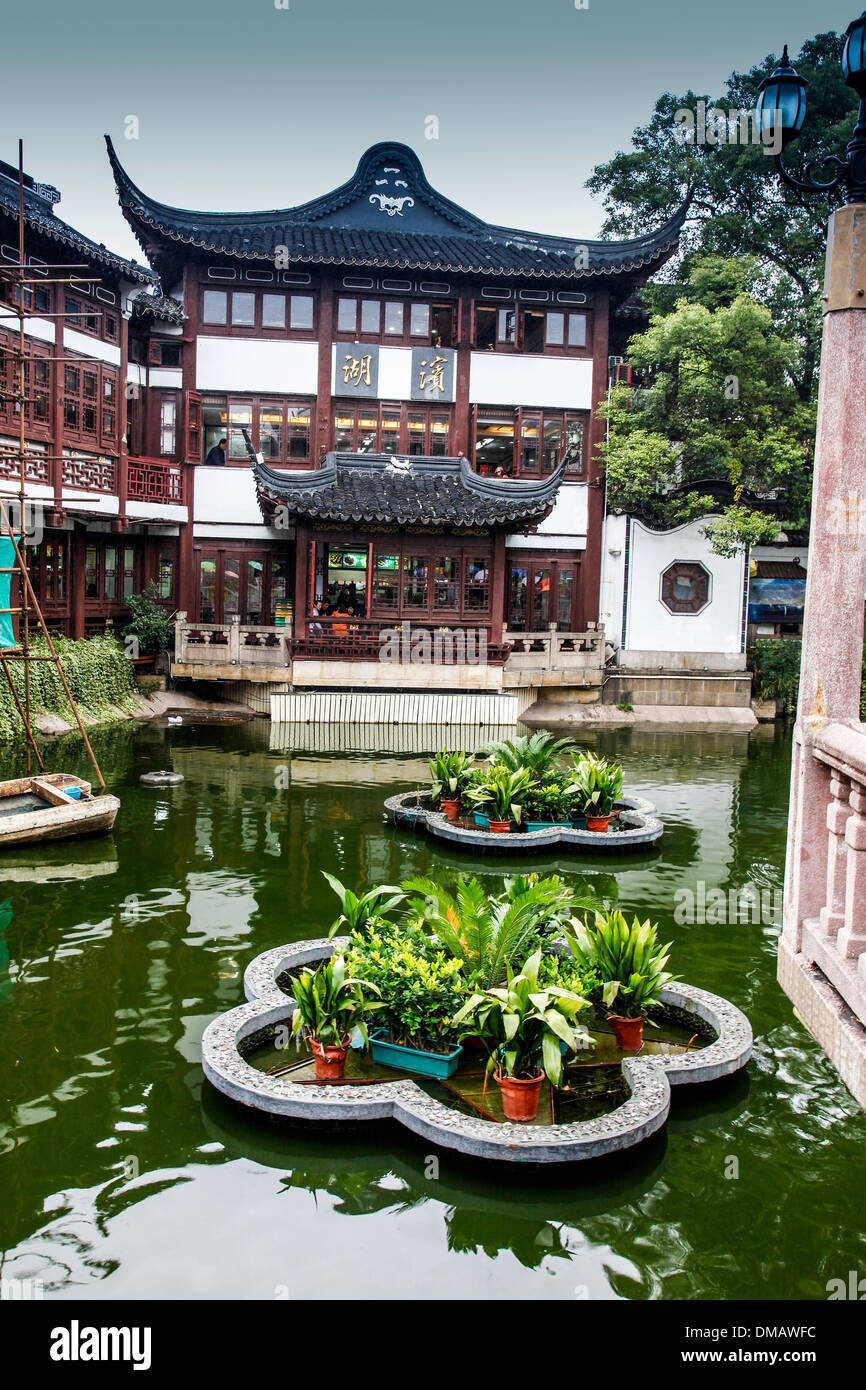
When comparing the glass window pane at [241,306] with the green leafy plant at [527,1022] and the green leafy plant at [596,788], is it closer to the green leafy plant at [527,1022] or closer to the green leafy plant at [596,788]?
the green leafy plant at [596,788]

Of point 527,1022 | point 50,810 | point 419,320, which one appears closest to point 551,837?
point 50,810

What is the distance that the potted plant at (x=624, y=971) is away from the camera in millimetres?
7262

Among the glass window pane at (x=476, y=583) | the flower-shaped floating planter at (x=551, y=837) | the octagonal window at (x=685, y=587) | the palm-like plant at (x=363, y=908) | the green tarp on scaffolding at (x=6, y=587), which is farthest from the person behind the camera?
the octagonal window at (x=685, y=587)

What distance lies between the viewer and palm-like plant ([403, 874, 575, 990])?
7164 mm

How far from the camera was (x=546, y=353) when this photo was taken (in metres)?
27.1

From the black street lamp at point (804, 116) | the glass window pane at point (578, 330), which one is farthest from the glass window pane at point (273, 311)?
the black street lamp at point (804, 116)

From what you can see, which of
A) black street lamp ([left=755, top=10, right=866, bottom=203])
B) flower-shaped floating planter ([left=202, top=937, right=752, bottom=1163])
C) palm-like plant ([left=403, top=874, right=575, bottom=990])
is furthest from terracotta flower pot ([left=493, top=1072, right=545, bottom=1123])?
black street lamp ([left=755, top=10, right=866, bottom=203])

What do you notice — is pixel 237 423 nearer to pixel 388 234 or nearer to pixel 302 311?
pixel 302 311

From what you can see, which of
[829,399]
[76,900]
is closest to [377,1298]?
[829,399]

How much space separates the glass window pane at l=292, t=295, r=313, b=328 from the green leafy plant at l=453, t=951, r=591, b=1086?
75.1ft

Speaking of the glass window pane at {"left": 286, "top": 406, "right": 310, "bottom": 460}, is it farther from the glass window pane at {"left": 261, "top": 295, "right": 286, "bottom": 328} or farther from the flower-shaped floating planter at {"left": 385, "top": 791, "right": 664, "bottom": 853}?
the flower-shaped floating planter at {"left": 385, "top": 791, "right": 664, "bottom": 853}

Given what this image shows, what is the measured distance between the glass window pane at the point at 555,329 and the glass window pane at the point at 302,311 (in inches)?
234

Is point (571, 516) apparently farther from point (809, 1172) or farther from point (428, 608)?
point (809, 1172)

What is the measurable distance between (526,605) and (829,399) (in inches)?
873
